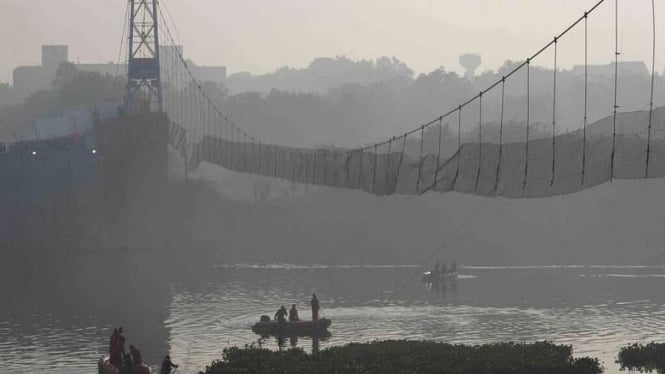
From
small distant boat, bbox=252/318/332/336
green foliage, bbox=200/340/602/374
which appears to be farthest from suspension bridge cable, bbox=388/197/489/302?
green foliage, bbox=200/340/602/374

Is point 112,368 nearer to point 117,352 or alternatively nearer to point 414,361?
point 117,352

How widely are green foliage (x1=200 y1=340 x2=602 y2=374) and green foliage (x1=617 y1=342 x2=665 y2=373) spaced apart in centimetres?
310

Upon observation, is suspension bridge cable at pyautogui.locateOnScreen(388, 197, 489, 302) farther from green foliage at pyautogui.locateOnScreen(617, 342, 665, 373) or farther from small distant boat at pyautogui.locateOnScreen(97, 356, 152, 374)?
small distant boat at pyautogui.locateOnScreen(97, 356, 152, 374)

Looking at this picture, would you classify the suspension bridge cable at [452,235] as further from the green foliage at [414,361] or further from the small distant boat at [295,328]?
the green foliage at [414,361]

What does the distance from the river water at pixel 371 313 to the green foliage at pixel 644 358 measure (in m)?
2.49

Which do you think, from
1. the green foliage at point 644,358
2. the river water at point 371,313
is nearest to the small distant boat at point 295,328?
the river water at point 371,313

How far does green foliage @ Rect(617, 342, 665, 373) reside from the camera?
56719 millimetres

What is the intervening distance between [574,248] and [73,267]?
50.7m

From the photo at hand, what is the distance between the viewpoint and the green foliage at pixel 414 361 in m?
51.5

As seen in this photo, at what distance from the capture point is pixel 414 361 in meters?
53.1

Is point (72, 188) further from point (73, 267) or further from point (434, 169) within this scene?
point (434, 169)

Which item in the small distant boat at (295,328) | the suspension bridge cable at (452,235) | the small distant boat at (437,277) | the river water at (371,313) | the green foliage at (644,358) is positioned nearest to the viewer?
the green foliage at (644,358)

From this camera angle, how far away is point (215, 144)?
11394 centimetres

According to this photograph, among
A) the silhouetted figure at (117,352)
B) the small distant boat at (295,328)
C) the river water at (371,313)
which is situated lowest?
the river water at (371,313)
